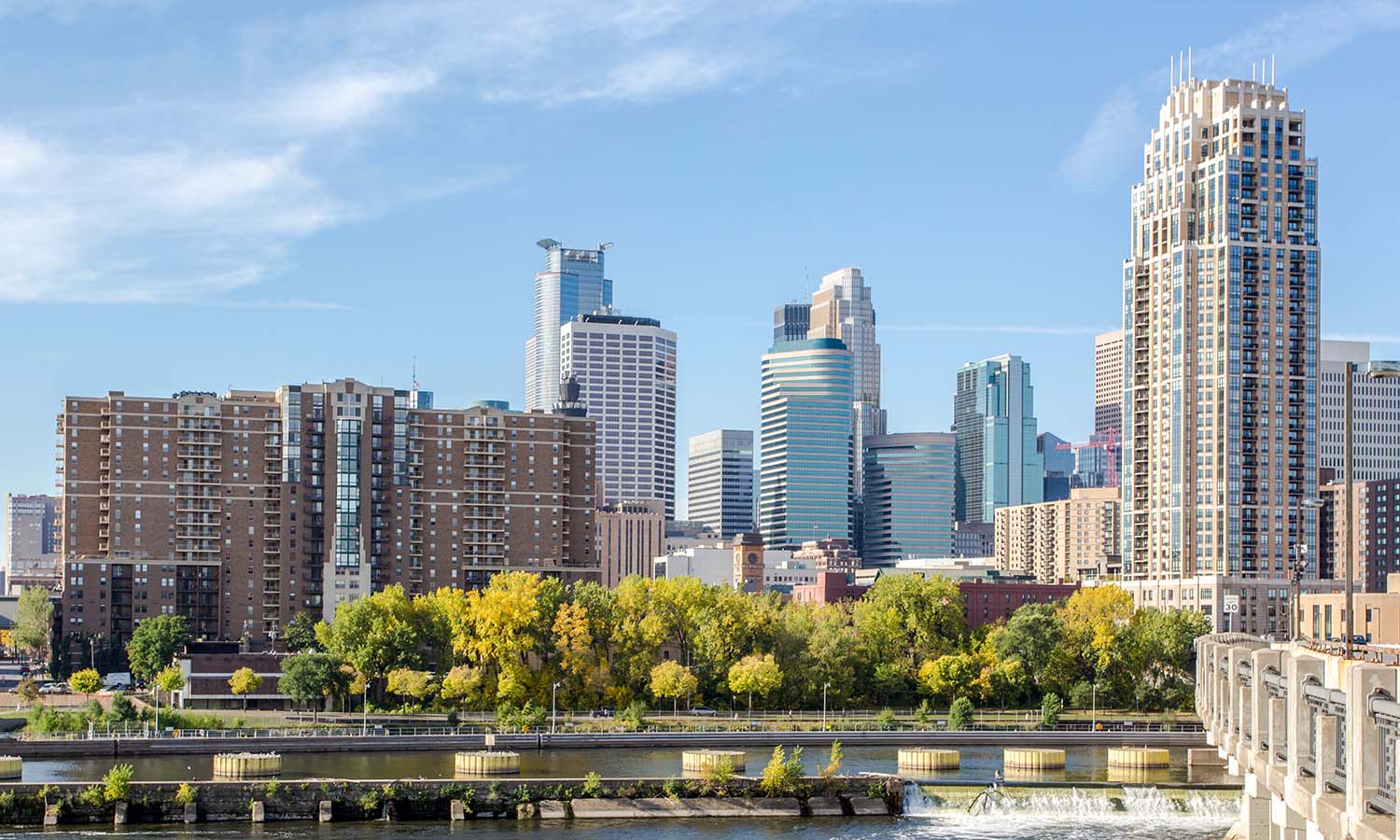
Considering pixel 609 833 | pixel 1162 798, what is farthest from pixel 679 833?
pixel 1162 798

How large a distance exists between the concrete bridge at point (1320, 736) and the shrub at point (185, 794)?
57613mm

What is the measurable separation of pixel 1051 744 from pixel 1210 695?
252ft

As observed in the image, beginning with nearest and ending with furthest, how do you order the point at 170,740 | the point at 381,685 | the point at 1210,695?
the point at 1210,695 → the point at 170,740 → the point at 381,685

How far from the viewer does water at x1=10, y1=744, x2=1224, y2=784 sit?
121562mm

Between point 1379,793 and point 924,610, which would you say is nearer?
point 1379,793

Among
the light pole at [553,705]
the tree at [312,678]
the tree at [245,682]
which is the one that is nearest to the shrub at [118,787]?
the light pole at [553,705]

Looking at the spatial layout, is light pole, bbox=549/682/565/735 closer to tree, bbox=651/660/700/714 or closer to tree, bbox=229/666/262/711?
tree, bbox=651/660/700/714

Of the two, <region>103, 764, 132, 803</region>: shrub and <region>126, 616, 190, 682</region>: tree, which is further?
<region>126, 616, 190, 682</region>: tree

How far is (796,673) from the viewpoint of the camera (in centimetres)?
18138

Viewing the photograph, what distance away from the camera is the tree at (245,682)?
17575 centimetres

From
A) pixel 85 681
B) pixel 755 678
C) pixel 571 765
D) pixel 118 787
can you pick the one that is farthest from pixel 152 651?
pixel 118 787

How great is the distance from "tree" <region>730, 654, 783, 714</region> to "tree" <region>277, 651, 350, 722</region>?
35620mm

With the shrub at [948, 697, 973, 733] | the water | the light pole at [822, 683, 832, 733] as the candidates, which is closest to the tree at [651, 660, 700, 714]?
the light pole at [822, 683, 832, 733]

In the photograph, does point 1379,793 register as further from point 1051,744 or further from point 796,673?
point 796,673
